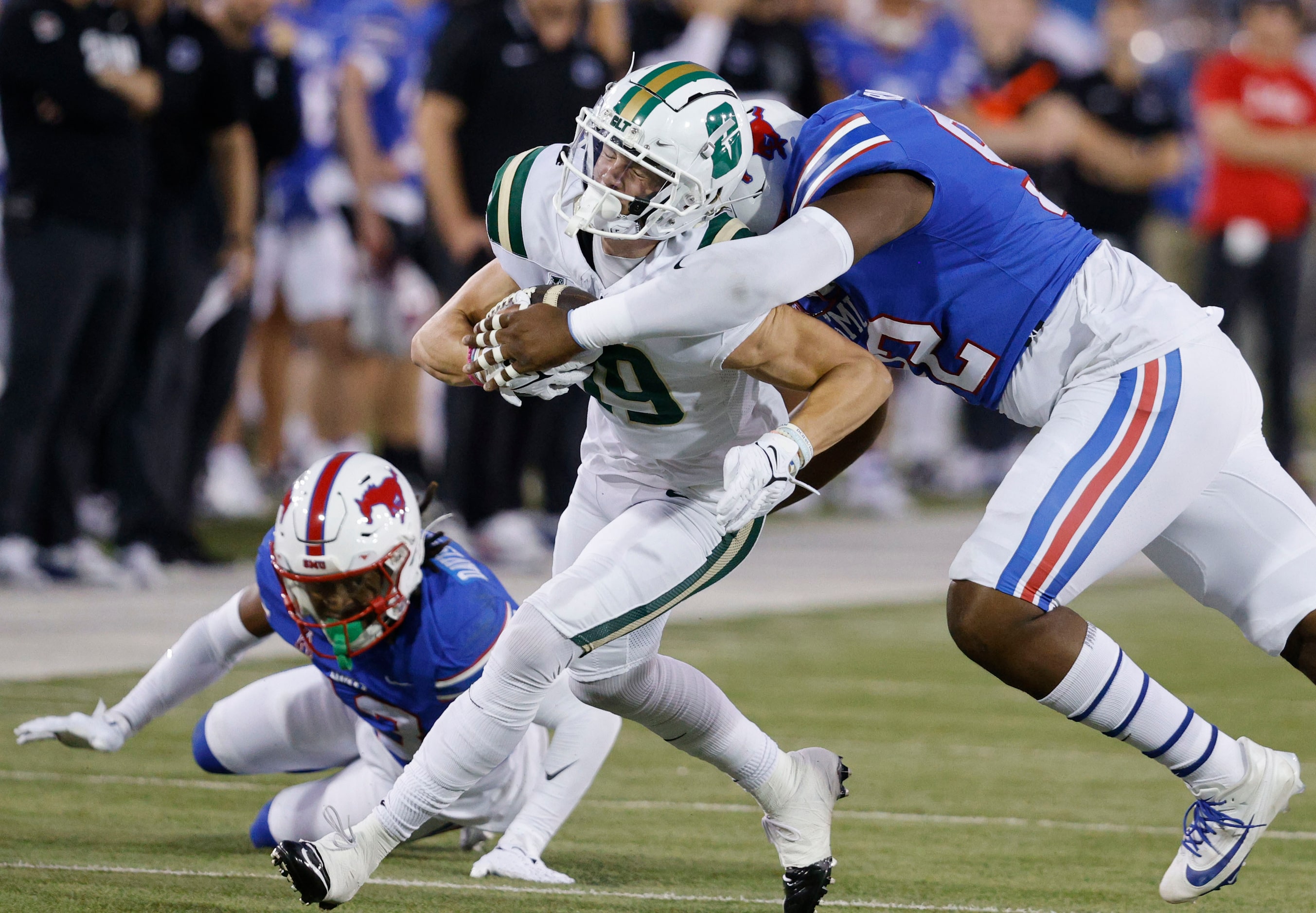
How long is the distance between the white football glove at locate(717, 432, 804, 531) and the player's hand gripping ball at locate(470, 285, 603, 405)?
1.15ft

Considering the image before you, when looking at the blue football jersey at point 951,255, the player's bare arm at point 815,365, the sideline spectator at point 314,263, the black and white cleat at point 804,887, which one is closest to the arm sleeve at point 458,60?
the sideline spectator at point 314,263

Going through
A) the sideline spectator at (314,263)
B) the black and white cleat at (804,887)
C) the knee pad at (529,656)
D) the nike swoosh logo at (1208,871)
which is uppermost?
the knee pad at (529,656)

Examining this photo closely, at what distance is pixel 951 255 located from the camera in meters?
3.85

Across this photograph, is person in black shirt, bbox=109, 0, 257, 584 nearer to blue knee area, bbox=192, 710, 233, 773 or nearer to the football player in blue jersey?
blue knee area, bbox=192, 710, 233, 773

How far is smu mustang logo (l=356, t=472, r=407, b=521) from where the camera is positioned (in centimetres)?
416

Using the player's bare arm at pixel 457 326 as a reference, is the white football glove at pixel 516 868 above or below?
below

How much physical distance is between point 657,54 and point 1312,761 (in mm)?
5131

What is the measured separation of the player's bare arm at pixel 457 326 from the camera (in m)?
3.92

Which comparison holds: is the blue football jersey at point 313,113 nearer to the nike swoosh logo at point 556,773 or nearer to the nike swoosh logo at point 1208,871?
the nike swoosh logo at point 556,773

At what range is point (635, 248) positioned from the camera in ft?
12.6

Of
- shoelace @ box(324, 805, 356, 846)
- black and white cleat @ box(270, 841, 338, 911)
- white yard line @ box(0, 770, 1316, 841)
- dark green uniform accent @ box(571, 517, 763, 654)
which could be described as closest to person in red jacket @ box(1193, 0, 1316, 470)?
white yard line @ box(0, 770, 1316, 841)

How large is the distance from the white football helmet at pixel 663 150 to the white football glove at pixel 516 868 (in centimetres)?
134

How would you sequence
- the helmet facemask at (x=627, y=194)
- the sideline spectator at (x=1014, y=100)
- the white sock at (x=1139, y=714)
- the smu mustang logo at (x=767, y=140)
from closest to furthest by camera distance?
1. the helmet facemask at (x=627, y=194)
2. the white sock at (x=1139, y=714)
3. the smu mustang logo at (x=767, y=140)
4. the sideline spectator at (x=1014, y=100)

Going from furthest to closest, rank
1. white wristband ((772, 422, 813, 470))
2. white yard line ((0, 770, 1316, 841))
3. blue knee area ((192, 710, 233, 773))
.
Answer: white yard line ((0, 770, 1316, 841)) < blue knee area ((192, 710, 233, 773)) < white wristband ((772, 422, 813, 470))
